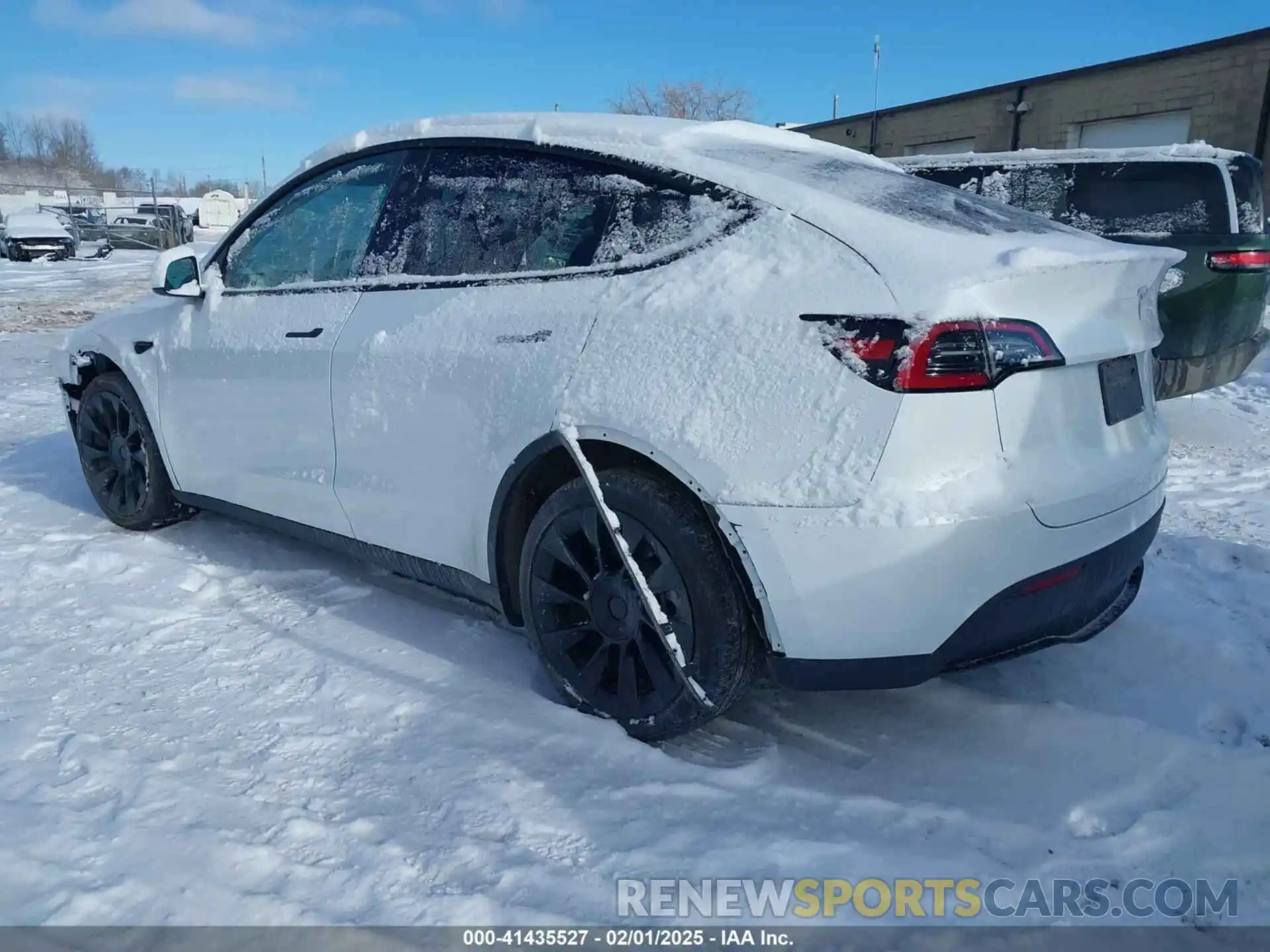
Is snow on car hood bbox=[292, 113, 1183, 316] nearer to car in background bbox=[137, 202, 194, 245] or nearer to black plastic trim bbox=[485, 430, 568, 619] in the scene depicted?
black plastic trim bbox=[485, 430, 568, 619]

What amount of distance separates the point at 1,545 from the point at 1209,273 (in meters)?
6.54

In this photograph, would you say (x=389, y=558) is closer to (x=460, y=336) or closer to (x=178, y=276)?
(x=460, y=336)

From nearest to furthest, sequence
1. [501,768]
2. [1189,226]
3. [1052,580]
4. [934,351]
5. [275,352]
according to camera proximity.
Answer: [934,351], [1052,580], [501,768], [275,352], [1189,226]

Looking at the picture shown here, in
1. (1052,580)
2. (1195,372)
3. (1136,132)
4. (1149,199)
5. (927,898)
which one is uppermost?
(1136,132)

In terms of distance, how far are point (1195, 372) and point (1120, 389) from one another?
3613 mm

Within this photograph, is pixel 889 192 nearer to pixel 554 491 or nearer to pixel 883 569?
pixel 883 569

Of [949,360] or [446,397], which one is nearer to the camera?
[949,360]

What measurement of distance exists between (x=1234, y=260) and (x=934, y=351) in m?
4.46

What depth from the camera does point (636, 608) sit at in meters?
2.51

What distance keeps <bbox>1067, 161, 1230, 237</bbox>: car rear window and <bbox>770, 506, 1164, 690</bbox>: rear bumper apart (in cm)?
420

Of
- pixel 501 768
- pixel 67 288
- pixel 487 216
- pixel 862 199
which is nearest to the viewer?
pixel 862 199

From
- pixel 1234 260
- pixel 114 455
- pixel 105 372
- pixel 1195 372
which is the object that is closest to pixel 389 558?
pixel 114 455

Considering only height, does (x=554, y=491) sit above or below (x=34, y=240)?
below

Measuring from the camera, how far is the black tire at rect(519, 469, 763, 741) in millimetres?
2346
